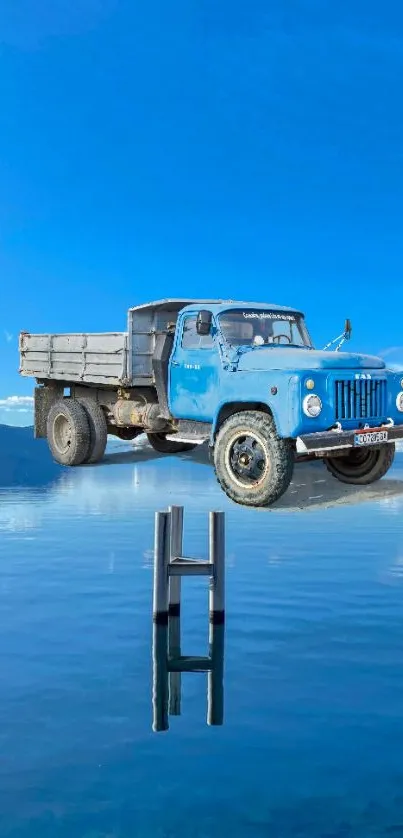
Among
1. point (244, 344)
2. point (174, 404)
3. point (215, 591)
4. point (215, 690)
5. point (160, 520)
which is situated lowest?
point (215, 690)

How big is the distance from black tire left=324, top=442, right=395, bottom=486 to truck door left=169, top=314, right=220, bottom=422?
221 centimetres

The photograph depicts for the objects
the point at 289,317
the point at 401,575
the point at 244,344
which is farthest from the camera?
the point at 289,317

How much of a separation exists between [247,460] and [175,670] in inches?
207

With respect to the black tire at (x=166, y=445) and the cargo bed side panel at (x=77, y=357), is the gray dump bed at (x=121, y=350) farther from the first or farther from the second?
the black tire at (x=166, y=445)

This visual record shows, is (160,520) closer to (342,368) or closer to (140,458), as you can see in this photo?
(342,368)

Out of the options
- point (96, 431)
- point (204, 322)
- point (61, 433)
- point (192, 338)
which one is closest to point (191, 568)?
point (204, 322)

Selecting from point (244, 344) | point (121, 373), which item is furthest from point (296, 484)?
point (121, 373)

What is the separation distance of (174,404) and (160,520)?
6.65 m

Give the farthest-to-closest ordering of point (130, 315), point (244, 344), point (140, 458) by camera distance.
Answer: point (140, 458) < point (130, 315) < point (244, 344)

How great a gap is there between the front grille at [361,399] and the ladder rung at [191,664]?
559 cm

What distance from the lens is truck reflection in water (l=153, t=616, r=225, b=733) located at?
528 cm

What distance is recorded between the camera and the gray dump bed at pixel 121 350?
1407 cm

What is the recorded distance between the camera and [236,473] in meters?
11.1

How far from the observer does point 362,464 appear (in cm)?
1270
